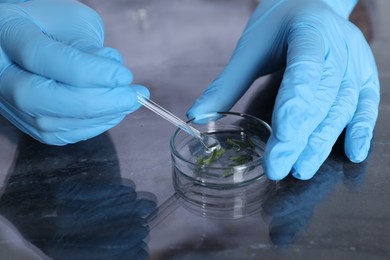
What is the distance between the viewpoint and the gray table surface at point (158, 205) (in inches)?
40.6

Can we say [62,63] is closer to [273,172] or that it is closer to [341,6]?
[273,172]

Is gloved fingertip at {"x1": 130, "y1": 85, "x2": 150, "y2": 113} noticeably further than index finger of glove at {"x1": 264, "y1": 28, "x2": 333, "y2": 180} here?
Yes

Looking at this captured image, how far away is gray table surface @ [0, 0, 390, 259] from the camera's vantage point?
1.03m

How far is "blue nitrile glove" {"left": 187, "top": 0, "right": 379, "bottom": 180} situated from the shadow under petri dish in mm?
69

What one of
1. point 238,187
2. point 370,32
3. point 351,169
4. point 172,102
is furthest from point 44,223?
point 370,32

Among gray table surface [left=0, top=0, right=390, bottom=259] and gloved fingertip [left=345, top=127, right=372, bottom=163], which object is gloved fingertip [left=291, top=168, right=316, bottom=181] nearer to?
gray table surface [left=0, top=0, right=390, bottom=259]

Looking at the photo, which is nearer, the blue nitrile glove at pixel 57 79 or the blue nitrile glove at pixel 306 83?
the blue nitrile glove at pixel 306 83

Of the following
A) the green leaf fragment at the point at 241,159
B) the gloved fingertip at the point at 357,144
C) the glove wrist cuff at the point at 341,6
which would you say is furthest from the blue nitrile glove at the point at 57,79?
the glove wrist cuff at the point at 341,6

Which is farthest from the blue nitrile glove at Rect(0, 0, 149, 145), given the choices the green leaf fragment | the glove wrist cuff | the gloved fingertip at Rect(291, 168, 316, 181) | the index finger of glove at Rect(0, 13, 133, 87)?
the glove wrist cuff

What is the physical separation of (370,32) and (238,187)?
1103 mm

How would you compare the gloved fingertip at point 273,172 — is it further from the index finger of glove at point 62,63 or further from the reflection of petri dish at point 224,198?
the index finger of glove at point 62,63

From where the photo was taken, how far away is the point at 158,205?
3.86 ft

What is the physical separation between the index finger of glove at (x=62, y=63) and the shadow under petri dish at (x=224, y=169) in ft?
0.73

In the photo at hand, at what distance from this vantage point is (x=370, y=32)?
1.96 m
